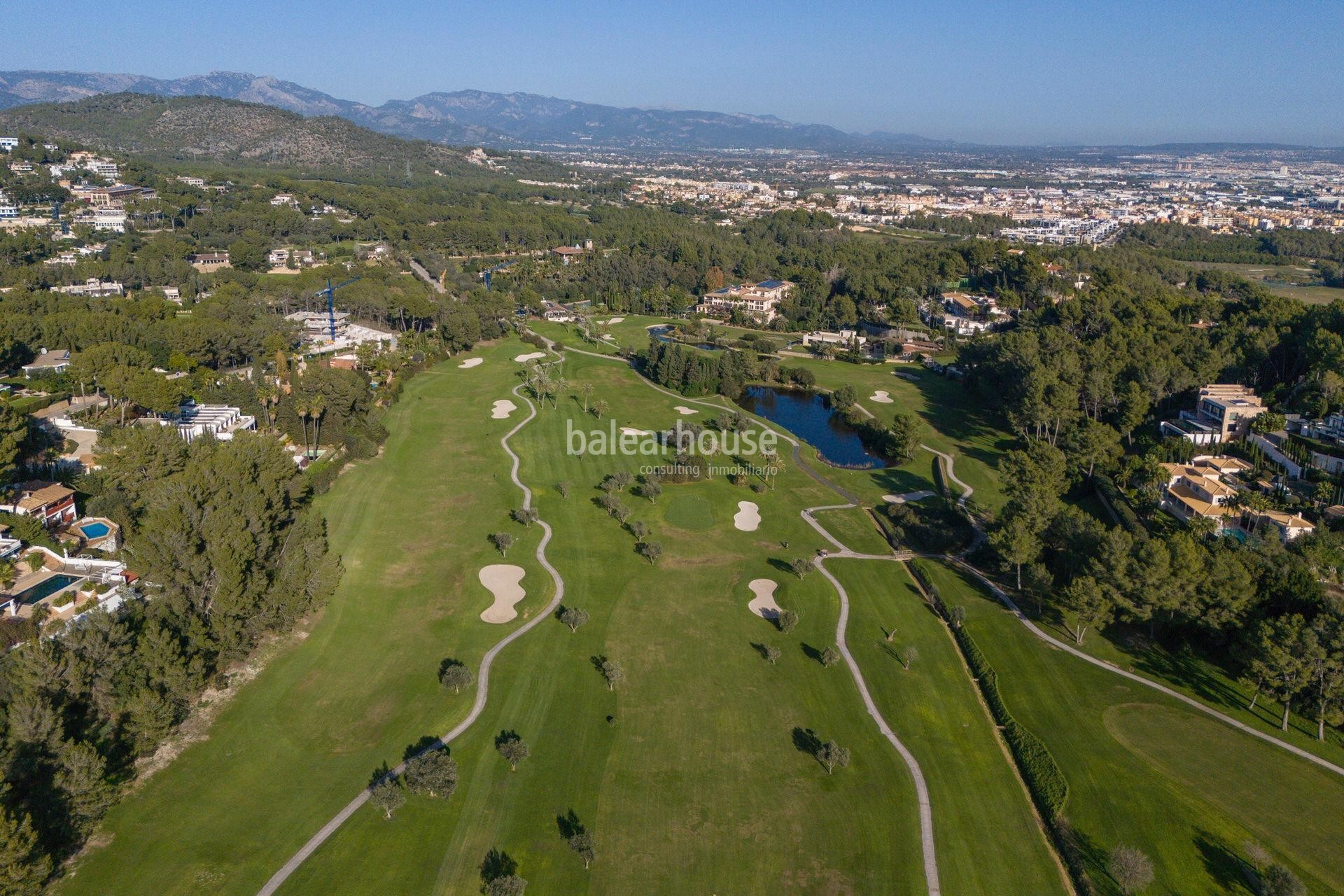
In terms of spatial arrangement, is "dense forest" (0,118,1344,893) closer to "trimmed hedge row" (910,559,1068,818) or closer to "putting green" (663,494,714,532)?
"trimmed hedge row" (910,559,1068,818)

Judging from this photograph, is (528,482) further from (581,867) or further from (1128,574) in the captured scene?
(1128,574)

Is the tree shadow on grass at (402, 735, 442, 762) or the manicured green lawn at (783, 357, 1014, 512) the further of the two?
the manicured green lawn at (783, 357, 1014, 512)

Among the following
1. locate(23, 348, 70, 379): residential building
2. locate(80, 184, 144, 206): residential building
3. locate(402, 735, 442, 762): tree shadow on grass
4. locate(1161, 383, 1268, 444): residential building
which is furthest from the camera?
locate(80, 184, 144, 206): residential building

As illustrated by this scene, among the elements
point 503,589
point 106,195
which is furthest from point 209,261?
point 503,589

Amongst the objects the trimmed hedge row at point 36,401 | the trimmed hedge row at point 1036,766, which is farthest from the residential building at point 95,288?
the trimmed hedge row at point 1036,766

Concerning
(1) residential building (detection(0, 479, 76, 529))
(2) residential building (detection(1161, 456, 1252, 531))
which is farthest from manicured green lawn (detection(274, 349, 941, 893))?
(1) residential building (detection(0, 479, 76, 529))
